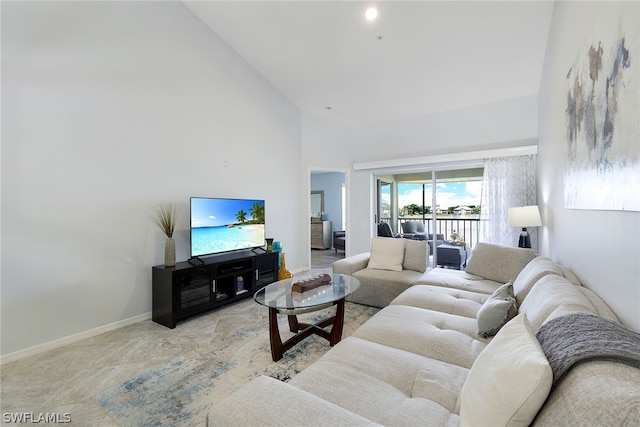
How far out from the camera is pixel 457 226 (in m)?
5.25

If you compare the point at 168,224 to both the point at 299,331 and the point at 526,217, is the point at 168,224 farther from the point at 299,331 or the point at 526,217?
the point at 526,217

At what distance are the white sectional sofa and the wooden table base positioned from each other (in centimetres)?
57

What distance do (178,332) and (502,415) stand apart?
9.52 feet

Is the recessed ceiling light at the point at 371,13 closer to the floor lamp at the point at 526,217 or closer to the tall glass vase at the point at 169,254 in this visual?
the floor lamp at the point at 526,217

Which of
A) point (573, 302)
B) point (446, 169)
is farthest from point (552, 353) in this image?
point (446, 169)

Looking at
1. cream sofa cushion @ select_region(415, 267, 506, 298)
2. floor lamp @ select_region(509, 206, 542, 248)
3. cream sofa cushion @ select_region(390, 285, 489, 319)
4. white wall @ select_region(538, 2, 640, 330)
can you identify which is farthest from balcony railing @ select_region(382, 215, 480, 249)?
cream sofa cushion @ select_region(390, 285, 489, 319)

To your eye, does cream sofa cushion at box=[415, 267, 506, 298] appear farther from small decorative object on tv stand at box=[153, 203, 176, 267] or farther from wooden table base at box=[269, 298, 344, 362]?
small decorative object on tv stand at box=[153, 203, 176, 267]

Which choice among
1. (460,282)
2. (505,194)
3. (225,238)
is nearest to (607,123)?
(460,282)

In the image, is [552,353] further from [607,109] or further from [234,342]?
[234,342]

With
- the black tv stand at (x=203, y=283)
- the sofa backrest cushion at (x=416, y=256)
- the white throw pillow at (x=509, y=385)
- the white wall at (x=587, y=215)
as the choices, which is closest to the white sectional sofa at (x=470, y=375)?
the white throw pillow at (x=509, y=385)

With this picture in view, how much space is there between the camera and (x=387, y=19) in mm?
3072

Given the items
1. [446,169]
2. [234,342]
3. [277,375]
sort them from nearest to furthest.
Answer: [277,375] → [234,342] → [446,169]

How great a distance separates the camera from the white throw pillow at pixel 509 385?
76cm

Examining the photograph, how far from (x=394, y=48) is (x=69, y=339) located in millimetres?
4723
